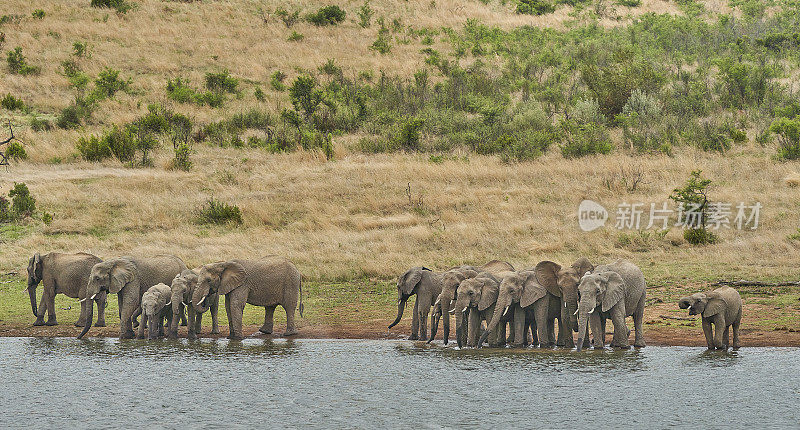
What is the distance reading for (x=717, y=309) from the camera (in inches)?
555

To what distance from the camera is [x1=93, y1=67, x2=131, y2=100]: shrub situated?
146 feet

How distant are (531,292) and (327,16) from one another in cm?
4774

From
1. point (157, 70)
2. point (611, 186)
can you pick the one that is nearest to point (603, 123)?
point (611, 186)

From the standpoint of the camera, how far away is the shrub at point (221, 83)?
4672 cm

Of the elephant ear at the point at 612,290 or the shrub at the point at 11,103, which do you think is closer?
the elephant ear at the point at 612,290

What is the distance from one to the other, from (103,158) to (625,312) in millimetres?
25344

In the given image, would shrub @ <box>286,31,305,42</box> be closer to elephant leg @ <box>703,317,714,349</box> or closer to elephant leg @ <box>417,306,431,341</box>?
elephant leg @ <box>417,306,431,341</box>

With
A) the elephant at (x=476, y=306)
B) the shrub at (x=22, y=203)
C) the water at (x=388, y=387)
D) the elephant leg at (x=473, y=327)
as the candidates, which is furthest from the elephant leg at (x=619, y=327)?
the shrub at (x=22, y=203)

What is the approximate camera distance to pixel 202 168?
34281 millimetres

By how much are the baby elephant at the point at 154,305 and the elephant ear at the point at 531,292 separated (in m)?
6.08

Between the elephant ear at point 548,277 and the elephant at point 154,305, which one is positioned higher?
the elephant ear at point 548,277

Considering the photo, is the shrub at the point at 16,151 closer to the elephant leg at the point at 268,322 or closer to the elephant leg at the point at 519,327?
the elephant leg at the point at 268,322

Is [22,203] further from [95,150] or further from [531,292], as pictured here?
[531,292]

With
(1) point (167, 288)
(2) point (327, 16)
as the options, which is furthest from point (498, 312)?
(2) point (327, 16)
